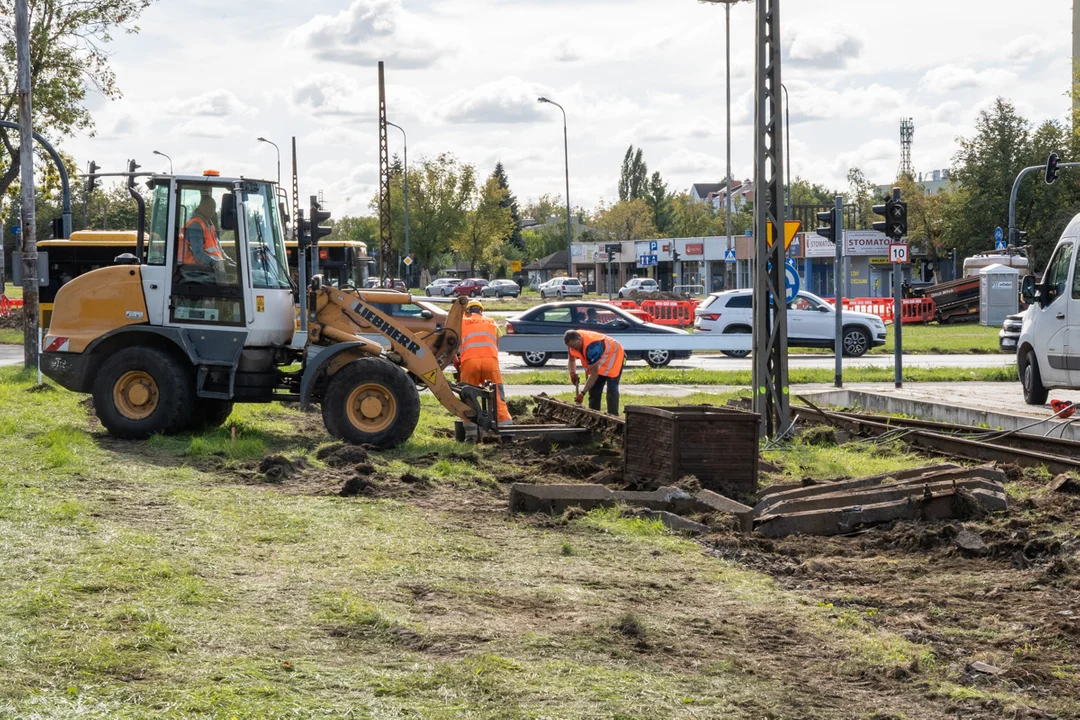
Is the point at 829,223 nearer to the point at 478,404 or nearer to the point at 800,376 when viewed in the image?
the point at 800,376

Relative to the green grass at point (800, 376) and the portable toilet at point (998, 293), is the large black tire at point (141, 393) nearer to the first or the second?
the green grass at point (800, 376)

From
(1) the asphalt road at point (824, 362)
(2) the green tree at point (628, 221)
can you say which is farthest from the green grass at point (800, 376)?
(2) the green tree at point (628, 221)

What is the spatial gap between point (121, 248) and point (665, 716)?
2873 centimetres

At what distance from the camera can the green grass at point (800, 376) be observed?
2453 cm

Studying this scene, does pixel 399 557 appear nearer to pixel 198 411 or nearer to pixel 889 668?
pixel 889 668

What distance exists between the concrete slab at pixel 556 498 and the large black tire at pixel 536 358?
59.4 ft

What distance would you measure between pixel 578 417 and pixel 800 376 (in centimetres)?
1042

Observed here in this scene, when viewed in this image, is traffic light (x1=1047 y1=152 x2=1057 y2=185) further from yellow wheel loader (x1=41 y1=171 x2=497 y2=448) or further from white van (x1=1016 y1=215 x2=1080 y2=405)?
yellow wheel loader (x1=41 y1=171 x2=497 y2=448)

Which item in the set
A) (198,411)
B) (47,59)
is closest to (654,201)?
(47,59)

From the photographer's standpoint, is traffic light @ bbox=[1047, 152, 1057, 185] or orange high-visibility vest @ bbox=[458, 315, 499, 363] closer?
orange high-visibility vest @ bbox=[458, 315, 499, 363]

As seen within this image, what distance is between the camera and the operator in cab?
14078 mm

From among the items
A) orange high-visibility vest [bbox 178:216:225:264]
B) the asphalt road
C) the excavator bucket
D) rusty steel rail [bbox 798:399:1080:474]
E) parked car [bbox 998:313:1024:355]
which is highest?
orange high-visibility vest [bbox 178:216:225:264]

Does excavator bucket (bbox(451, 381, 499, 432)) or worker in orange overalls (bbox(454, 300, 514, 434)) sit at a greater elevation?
worker in orange overalls (bbox(454, 300, 514, 434))

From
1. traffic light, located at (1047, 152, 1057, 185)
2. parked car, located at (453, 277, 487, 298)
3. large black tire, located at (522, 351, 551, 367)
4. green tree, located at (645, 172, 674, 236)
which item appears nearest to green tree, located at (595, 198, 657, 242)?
green tree, located at (645, 172, 674, 236)
